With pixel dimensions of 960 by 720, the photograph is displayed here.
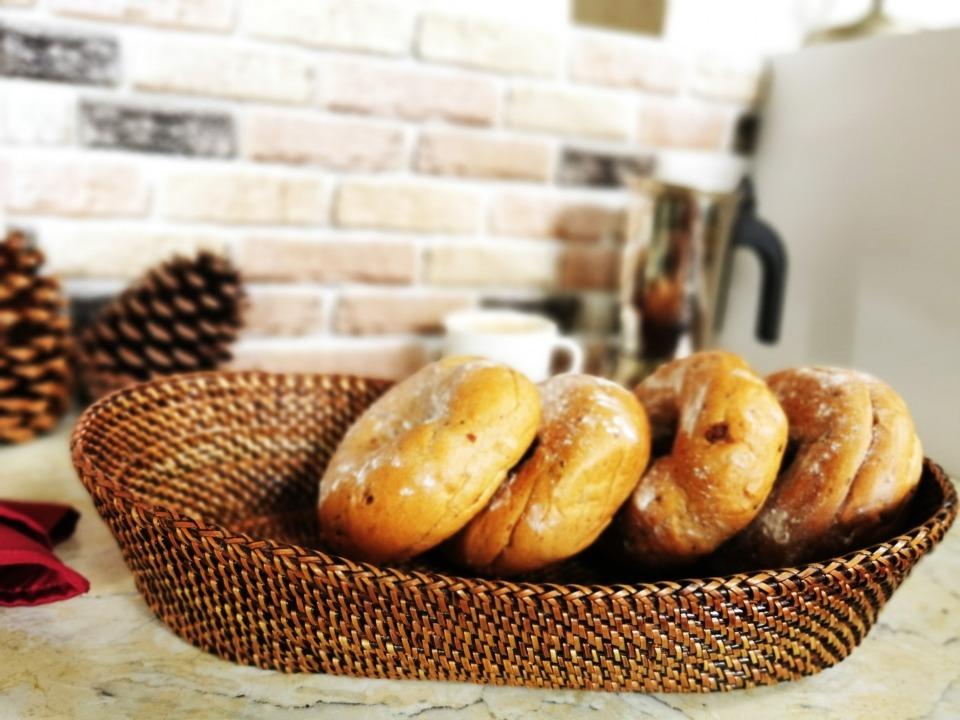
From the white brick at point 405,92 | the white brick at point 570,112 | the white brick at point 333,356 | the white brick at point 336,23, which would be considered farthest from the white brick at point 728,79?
the white brick at point 333,356

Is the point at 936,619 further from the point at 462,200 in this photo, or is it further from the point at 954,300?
the point at 462,200

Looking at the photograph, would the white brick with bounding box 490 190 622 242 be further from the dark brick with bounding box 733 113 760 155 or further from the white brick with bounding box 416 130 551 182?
the dark brick with bounding box 733 113 760 155

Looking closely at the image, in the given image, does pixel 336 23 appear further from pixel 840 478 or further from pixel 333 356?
pixel 840 478

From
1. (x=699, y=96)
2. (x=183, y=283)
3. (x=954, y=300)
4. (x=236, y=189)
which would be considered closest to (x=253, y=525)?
(x=183, y=283)

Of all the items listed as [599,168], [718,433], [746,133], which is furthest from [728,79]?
[718,433]

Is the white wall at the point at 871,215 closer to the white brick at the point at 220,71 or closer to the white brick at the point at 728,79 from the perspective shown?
the white brick at the point at 728,79
